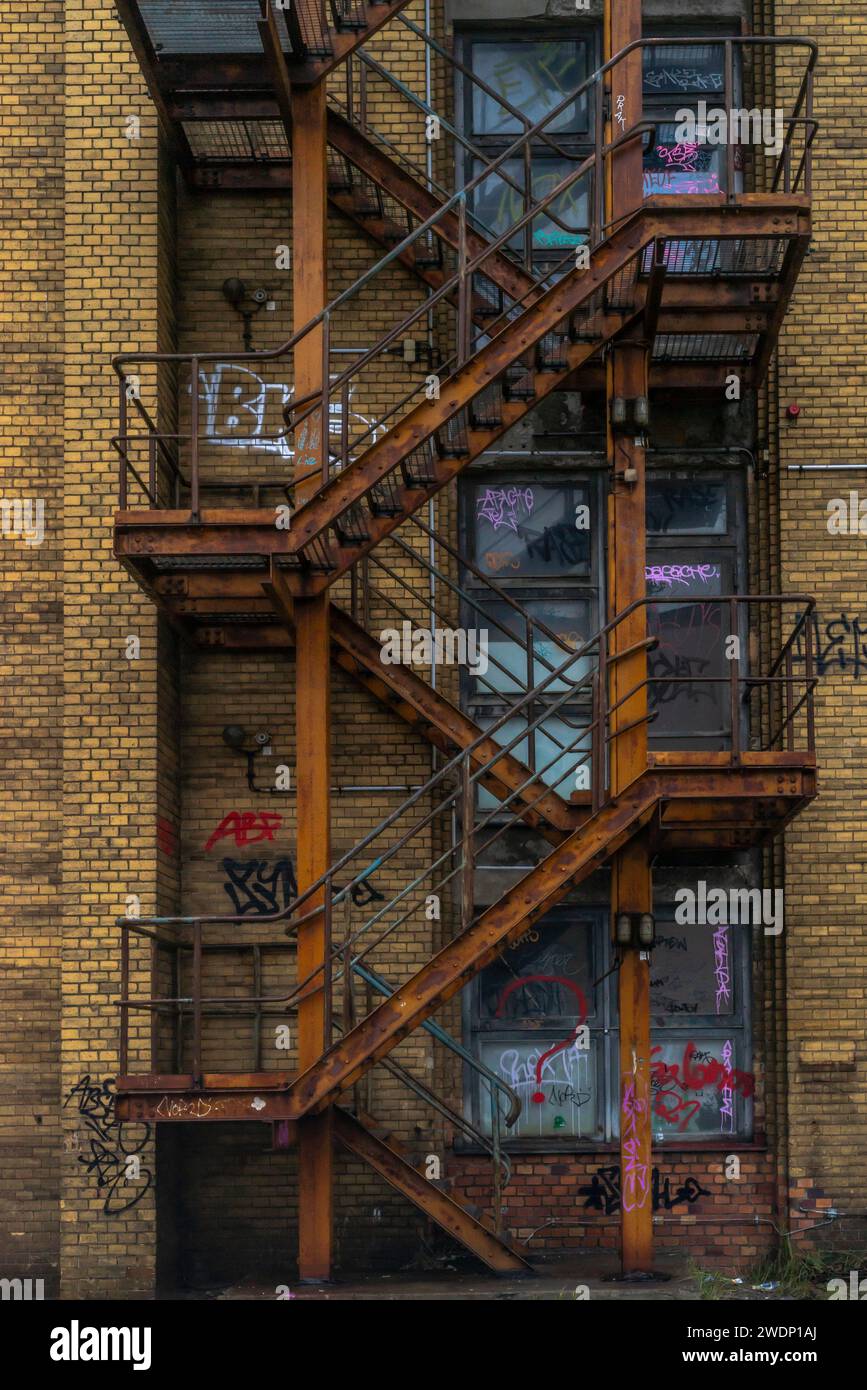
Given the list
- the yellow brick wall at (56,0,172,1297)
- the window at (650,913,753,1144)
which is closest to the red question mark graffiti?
the window at (650,913,753,1144)

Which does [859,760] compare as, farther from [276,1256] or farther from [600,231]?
[276,1256]

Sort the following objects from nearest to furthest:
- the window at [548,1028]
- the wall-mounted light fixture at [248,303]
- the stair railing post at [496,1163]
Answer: the stair railing post at [496,1163], the window at [548,1028], the wall-mounted light fixture at [248,303]

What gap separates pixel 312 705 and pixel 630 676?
198 centimetres

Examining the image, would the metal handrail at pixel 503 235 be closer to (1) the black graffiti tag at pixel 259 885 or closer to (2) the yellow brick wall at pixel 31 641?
(2) the yellow brick wall at pixel 31 641

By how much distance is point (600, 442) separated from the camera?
12500 mm

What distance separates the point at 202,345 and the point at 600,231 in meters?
3.35

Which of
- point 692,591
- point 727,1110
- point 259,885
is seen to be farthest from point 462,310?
point 727,1110

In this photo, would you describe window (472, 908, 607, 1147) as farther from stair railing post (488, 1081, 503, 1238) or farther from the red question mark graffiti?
stair railing post (488, 1081, 503, 1238)

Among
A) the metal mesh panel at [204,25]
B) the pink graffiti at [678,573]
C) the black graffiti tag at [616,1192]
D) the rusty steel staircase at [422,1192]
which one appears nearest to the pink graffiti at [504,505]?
the pink graffiti at [678,573]

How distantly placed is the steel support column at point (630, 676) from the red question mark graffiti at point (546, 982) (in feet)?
4.63

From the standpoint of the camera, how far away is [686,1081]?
1212cm

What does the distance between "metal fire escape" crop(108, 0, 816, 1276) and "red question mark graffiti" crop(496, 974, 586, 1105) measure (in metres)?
0.38

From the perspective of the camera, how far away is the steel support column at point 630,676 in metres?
10.6

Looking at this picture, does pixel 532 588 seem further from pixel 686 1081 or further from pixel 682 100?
pixel 682 100
